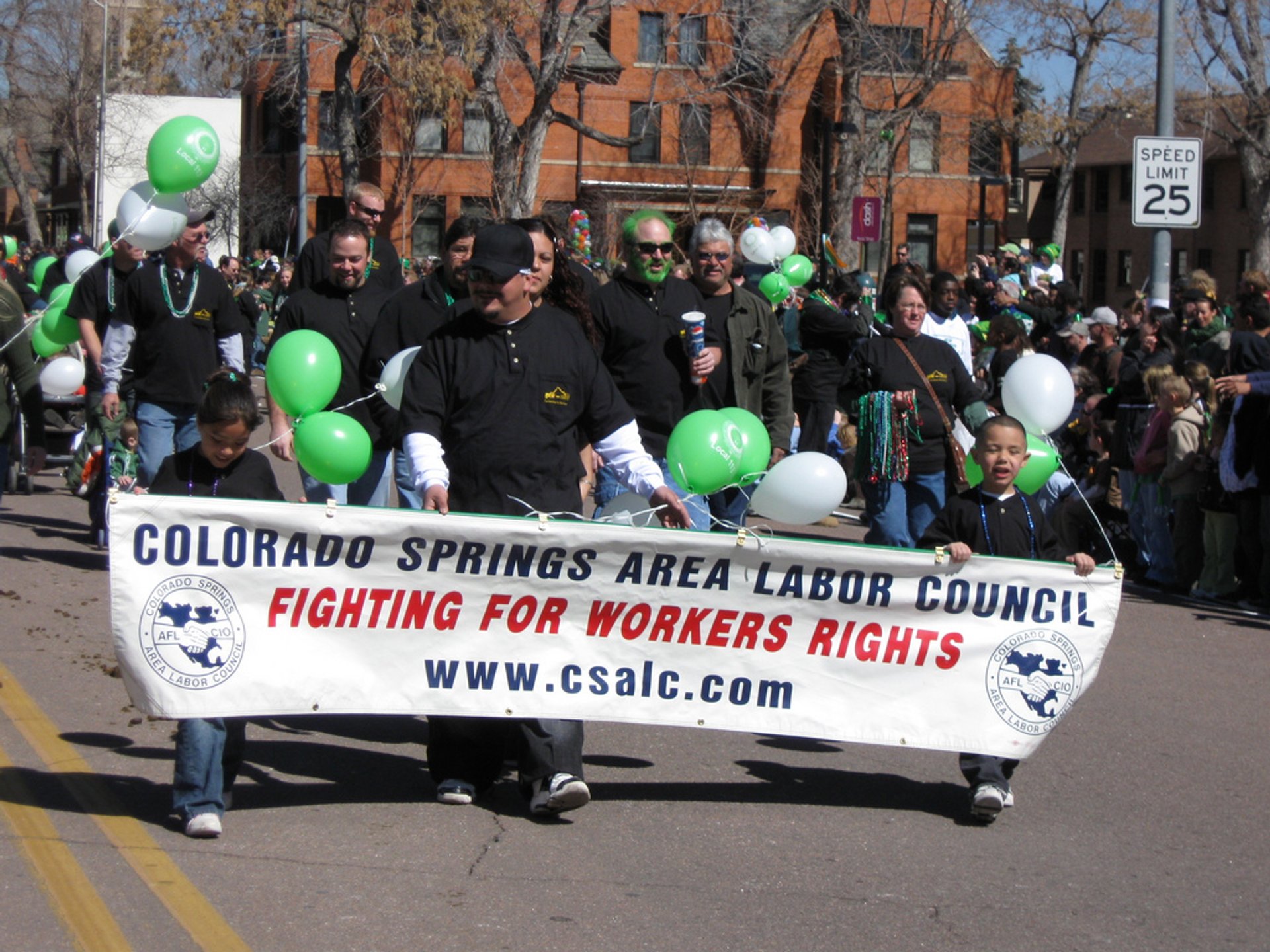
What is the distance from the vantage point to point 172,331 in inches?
365

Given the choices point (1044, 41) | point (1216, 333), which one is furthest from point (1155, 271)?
point (1044, 41)

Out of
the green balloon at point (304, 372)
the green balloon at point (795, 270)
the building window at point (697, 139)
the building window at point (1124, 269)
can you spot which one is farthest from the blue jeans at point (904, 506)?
the building window at point (1124, 269)

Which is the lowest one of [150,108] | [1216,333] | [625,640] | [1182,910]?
[1182,910]

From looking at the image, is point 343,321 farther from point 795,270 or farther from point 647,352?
point 795,270

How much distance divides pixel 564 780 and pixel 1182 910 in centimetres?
198

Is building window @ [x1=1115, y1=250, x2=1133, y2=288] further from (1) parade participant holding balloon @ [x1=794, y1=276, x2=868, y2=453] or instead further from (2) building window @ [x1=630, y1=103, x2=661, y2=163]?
(1) parade participant holding balloon @ [x1=794, y1=276, x2=868, y2=453]

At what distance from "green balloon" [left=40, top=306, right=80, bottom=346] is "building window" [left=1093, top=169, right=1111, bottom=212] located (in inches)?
2195

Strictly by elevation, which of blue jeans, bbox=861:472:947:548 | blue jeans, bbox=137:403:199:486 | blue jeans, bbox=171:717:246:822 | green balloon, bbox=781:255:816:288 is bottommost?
blue jeans, bbox=171:717:246:822

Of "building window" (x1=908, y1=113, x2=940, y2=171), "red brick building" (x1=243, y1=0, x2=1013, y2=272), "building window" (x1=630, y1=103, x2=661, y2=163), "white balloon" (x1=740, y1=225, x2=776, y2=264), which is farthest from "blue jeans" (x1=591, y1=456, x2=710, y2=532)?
"building window" (x1=630, y1=103, x2=661, y2=163)

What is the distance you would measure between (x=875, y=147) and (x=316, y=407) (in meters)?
38.1

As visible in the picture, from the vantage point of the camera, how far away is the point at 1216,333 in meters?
12.4

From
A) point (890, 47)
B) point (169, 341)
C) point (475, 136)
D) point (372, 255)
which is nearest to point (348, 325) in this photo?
point (372, 255)

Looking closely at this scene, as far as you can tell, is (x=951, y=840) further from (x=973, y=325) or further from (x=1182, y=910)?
(x=973, y=325)

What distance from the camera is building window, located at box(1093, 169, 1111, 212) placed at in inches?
2415
